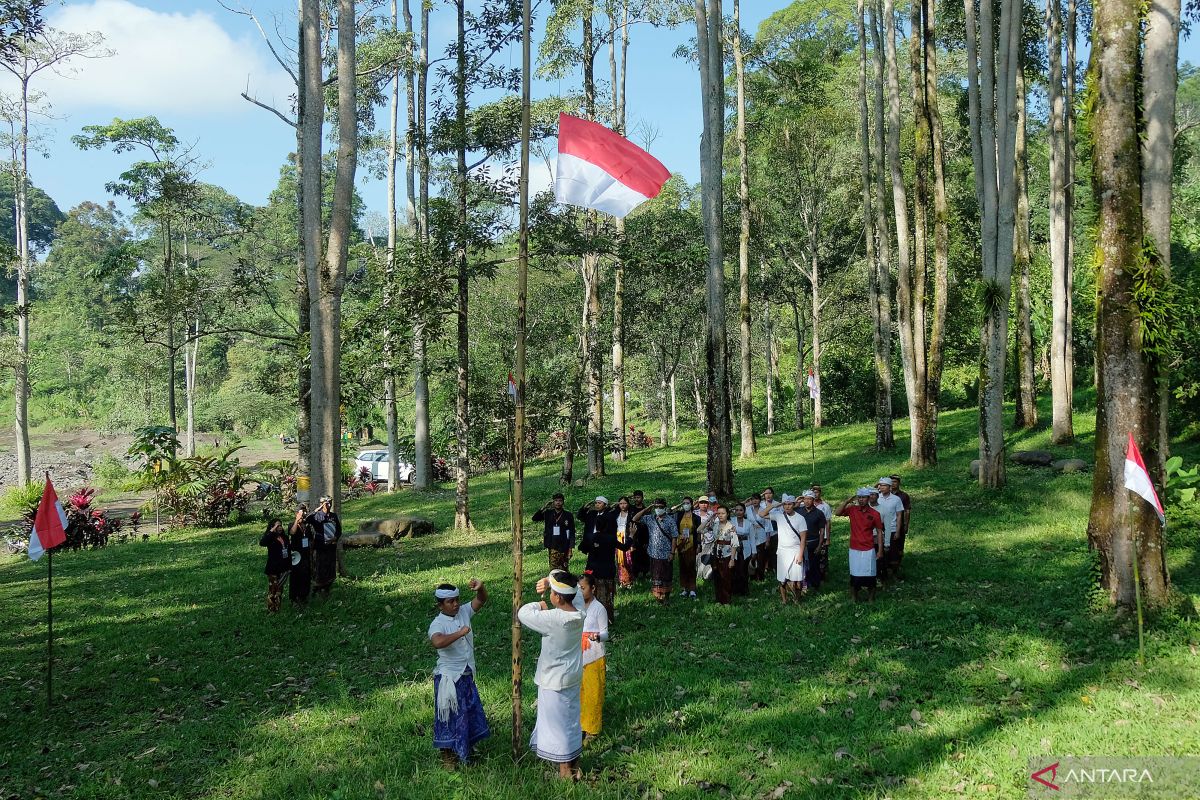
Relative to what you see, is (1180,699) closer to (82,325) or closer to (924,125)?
(924,125)

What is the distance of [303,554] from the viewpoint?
1308 cm

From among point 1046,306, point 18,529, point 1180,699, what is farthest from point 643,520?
point 1046,306

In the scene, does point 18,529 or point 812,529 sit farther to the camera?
point 18,529

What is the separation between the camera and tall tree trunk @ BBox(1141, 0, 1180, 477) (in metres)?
9.77

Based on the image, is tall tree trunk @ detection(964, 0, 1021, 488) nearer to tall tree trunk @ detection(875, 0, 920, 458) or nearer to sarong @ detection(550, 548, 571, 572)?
tall tree trunk @ detection(875, 0, 920, 458)

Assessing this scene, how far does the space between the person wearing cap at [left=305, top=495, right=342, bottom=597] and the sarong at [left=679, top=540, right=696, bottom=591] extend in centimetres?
552

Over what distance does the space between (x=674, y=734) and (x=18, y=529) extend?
2202cm

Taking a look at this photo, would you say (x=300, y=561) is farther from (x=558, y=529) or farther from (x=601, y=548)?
(x=601, y=548)

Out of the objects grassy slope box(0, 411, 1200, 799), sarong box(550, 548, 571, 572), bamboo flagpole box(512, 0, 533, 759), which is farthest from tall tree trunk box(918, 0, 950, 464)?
bamboo flagpole box(512, 0, 533, 759)

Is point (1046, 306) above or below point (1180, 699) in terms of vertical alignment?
above

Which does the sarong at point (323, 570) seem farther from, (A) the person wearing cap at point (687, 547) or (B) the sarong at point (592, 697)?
(B) the sarong at point (592, 697)

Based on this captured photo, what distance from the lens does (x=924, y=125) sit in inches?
774

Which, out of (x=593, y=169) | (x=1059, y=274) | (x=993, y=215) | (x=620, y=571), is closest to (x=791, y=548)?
(x=620, y=571)

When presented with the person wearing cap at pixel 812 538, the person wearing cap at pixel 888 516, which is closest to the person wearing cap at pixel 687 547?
the person wearing cap at pixel 812 538
